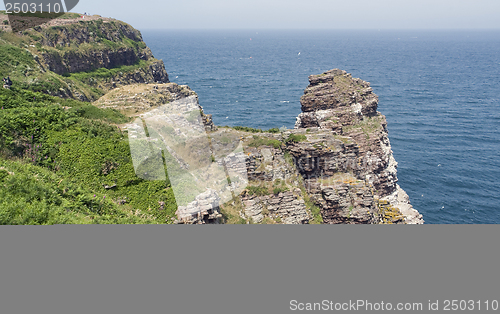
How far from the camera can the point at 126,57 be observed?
83.4 m

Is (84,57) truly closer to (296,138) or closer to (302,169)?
(296,138)

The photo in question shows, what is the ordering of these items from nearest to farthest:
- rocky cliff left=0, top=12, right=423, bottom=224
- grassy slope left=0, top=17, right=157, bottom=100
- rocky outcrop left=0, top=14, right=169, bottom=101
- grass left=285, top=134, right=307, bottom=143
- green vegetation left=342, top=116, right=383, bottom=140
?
rocky cliff left=0, top=12, right=423, bottom=224 < grass left=285, top=134, right=307, bottom=143 < grassy slope left=0, top=17, right=157, bottom=100 < green vegetation left=342, top=116, right=383, bottom=140 < rocky outcrop left=0, top=14, right=169, bottom=101

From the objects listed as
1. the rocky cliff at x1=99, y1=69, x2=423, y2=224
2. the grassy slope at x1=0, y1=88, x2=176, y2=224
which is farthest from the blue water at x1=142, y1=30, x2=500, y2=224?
the grassy slope at x1=0, y1=88, x2=176, y2=224

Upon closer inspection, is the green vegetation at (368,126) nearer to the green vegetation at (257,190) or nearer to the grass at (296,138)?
the grass at (296,138)

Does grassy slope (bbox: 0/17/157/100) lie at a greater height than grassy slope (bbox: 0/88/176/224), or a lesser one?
→ greater

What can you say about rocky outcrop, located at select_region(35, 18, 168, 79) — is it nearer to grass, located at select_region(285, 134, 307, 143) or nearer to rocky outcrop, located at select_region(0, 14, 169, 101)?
rocky outcrop, located at select_region(0, 14, 169, 101)

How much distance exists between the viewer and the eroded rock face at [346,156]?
116ft

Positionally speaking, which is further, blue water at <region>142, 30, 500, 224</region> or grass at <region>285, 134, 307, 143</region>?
blue water at <region>142, 30, 500, 224</region>

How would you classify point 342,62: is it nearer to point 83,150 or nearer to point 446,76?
point 446,76

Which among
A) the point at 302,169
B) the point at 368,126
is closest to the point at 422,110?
the point at 368,126

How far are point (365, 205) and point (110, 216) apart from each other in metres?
25.4

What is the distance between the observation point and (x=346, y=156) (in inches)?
1532

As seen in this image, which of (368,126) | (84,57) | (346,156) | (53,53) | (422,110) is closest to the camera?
(346,156)

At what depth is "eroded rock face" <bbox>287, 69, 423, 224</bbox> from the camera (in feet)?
116
